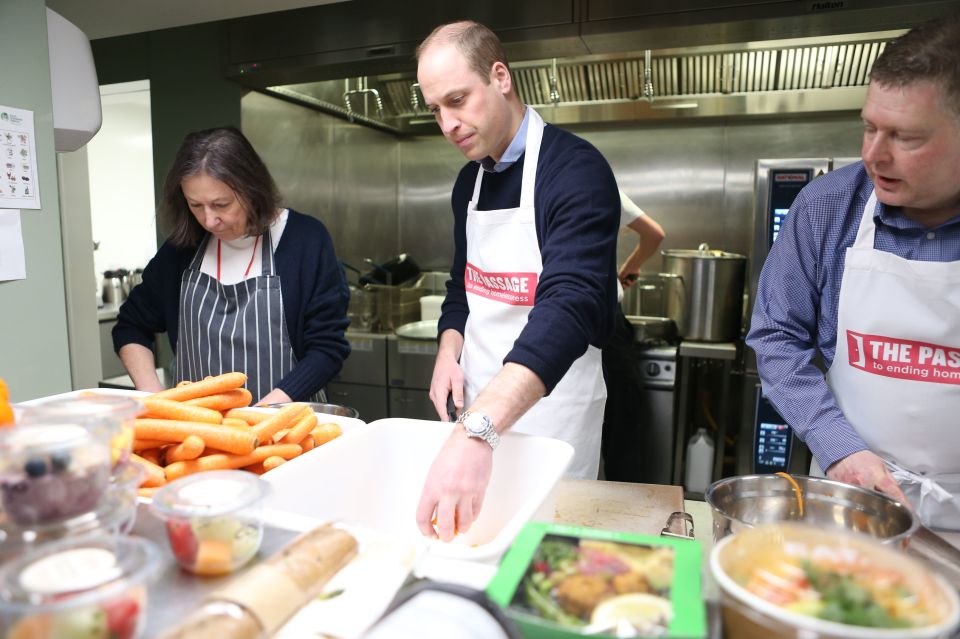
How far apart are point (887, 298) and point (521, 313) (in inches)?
30.7

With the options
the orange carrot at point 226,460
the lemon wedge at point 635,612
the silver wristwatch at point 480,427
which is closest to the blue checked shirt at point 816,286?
the silver wristwatch at point 480,427

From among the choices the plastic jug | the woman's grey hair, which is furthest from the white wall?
the plastic jug

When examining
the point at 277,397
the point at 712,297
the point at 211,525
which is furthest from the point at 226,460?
the point at 712,297

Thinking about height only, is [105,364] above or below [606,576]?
below

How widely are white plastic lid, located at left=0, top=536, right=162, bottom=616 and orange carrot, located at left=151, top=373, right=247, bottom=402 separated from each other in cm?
52

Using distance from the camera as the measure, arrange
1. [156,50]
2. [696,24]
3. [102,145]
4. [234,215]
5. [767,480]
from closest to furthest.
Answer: [767,480] < [234,215] < [696,24] < [156,50] < [102,145]

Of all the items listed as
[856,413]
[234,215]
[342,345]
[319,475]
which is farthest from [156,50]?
[856,413]

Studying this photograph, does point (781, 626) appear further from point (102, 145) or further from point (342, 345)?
point (102, 145)

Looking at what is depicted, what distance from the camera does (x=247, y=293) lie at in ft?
6.21

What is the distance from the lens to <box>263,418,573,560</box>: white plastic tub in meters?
0.97

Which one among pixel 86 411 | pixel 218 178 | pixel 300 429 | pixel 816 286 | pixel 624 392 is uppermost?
pixel 218 178

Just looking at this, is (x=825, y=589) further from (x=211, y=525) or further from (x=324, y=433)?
(x=324, y=433)

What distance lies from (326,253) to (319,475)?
1.09 meters

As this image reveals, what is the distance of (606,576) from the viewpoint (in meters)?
0.57
